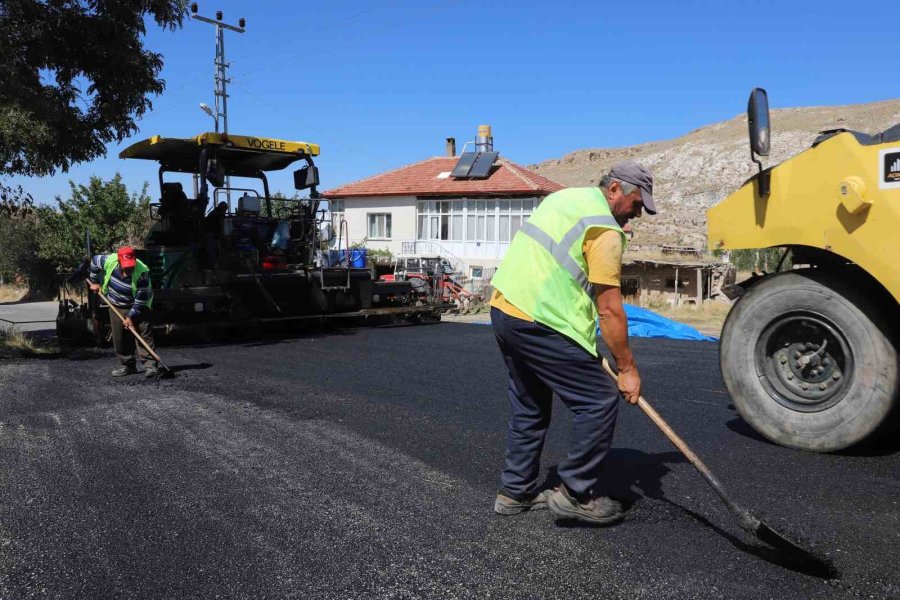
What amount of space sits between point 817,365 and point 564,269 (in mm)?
1844

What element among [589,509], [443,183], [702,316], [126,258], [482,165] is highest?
[482,165]

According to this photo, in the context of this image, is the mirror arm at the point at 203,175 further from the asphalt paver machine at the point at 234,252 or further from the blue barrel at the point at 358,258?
the blue barrel at the point at 358,258

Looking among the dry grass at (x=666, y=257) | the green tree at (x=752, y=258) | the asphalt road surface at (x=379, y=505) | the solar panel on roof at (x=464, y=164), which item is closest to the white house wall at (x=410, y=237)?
the solar panel on roof at (x=464, y=164)

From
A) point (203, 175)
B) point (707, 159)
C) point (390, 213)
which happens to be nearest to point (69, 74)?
point (203, 175)

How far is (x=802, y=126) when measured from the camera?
57.9m

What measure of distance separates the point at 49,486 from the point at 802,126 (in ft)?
211

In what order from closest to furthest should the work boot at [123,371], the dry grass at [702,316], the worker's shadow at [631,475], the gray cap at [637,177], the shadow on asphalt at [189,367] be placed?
the gray cap at [637,177]
the worker's shadow at [631,475]
the work boot at [123,371]
the shadow on asphalt at [189,367]
the dry grass at [702,316]

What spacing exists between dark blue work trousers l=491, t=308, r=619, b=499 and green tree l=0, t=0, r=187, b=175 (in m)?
6.56

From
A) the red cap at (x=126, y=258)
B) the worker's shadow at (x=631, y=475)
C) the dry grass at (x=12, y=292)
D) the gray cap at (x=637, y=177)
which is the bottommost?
the dry grass at (x=12, y=292)

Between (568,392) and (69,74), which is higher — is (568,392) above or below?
below

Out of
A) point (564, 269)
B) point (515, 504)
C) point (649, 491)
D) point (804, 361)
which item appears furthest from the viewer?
point (804, 361)

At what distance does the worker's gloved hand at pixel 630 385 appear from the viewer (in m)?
2.90

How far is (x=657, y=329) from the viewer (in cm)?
1059

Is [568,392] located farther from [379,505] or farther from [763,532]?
[379,505]
